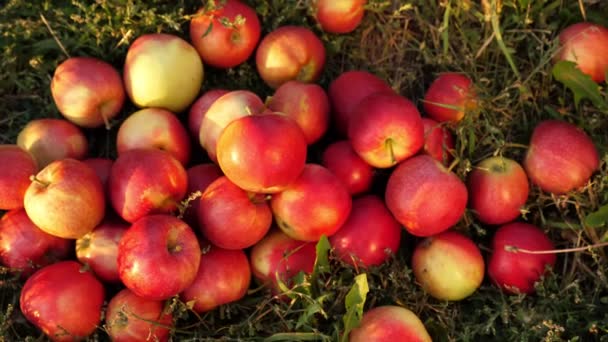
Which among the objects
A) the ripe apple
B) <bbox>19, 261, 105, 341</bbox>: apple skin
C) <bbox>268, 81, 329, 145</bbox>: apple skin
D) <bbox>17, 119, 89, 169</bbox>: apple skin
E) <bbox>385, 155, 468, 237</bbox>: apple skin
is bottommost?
the ripe apple

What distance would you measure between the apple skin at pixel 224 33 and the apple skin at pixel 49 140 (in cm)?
69

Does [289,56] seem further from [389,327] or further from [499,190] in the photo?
[389,327]

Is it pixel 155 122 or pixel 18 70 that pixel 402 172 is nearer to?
pixel 155 122

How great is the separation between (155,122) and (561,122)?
1719 mm

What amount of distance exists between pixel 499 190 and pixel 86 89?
5.81 ft

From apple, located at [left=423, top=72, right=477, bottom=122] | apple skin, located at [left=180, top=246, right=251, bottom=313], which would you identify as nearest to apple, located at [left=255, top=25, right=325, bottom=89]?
apple, located at [left=423, top=72, right=477, bottom=122]

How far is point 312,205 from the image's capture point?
2299 mm

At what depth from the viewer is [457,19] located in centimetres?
297

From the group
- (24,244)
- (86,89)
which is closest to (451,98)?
(86,89)

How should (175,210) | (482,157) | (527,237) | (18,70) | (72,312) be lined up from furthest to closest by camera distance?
1. (18,70)
2. (482,157)
3. (527,237)
4. (175,210)
5. (72,312)

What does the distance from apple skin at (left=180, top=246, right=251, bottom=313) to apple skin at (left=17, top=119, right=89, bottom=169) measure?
79 cm

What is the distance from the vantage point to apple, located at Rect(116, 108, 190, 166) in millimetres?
2502

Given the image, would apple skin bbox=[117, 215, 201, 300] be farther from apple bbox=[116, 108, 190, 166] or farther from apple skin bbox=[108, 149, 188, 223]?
apple bbox=[116, 108, 190, 166]

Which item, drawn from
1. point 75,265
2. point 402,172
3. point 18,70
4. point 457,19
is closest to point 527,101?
point 457,19
